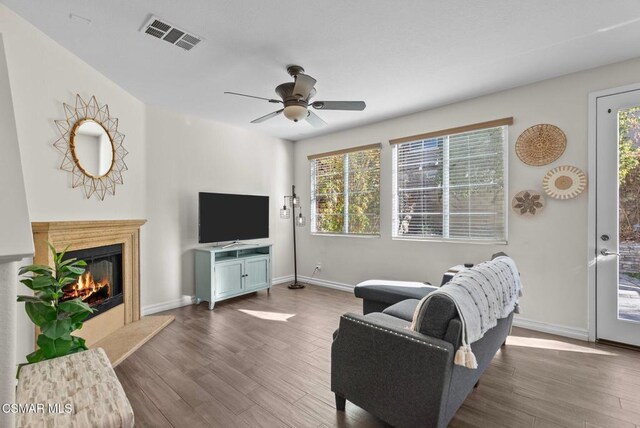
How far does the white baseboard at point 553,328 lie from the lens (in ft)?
9.57

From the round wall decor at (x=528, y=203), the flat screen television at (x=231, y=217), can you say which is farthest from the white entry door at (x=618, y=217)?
the flat screen television at (x=231, y=217)

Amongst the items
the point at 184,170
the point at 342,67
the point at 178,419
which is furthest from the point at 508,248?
the point at 184,170

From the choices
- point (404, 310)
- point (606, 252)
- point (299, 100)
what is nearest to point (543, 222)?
point (606, 252)

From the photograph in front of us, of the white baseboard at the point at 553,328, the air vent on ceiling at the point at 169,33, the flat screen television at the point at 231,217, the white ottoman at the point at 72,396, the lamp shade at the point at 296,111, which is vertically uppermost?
the air vent on ceiling at the point at 169,33

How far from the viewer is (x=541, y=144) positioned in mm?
3115

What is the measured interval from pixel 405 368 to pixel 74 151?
124 inches

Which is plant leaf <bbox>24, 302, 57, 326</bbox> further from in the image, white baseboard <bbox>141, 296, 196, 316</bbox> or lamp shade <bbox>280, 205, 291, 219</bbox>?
lamp shade <bbox>280, 205, 291, 219</bbox>

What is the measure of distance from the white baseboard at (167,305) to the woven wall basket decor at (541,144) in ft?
14.7

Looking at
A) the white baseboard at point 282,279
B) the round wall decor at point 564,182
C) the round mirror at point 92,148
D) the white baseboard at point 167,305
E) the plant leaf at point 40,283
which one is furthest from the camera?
the white baseboard at point 282,279

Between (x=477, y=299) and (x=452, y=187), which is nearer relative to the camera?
(x=477, y=299)

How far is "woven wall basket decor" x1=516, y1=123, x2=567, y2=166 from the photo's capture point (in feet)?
9.93

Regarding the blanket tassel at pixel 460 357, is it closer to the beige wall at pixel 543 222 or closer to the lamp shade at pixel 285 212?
the beige wall at pixel 543 222

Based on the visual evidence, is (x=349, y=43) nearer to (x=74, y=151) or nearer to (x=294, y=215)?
(x=74, y=151)

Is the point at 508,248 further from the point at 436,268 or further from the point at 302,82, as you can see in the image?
the point at 302,82
